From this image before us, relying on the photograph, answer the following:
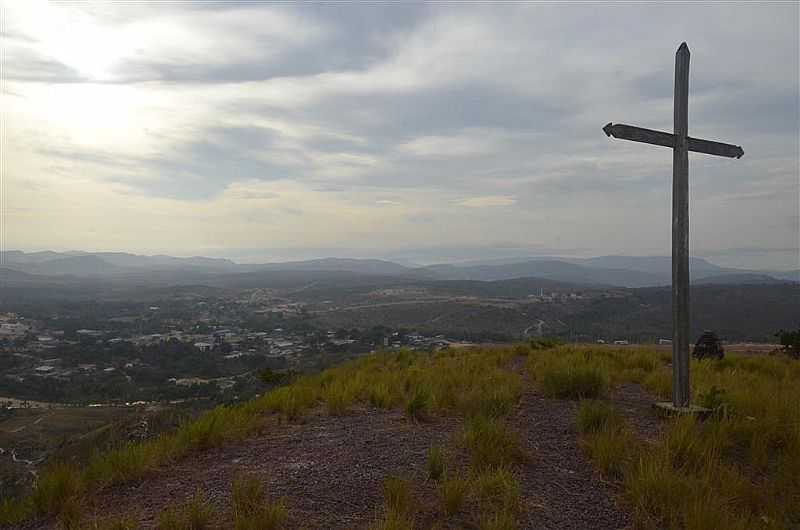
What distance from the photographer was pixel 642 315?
152 feet

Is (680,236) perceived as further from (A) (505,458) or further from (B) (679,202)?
(A) (505,458)

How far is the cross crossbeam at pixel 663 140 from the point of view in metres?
6.43

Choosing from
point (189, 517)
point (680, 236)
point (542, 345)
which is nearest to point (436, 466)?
point (189, 517)

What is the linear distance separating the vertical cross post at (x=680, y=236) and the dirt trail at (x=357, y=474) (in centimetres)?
75

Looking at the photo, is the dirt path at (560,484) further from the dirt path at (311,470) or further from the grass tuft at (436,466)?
the dirt path at (311,470)

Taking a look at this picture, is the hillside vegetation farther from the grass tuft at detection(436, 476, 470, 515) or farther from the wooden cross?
the wooden cross

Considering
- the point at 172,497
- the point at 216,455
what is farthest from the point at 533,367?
the point at 172,497

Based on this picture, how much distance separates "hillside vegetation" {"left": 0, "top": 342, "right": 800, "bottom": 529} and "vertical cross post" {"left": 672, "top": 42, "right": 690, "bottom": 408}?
44cm

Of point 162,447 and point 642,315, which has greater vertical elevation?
point 162,447

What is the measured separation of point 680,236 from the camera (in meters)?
6.84

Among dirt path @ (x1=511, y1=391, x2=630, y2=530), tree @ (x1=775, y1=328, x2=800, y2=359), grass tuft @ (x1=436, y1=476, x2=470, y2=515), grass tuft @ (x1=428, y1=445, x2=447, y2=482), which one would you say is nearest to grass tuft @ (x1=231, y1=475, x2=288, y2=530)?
grass tuft @ (x1=436, y1=476, x2=470, y2=515)

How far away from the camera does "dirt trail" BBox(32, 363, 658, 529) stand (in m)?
4.00

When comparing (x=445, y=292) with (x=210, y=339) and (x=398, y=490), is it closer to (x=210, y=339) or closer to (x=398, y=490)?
(x=210, y=339)

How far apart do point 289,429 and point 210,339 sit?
38.0 metres
